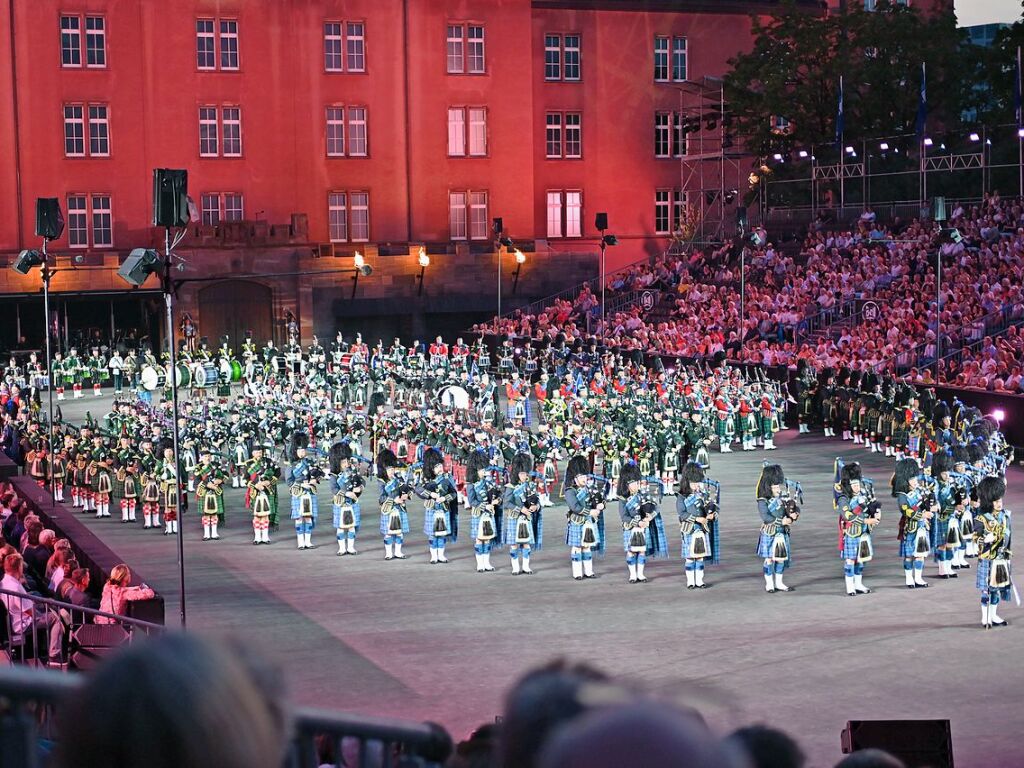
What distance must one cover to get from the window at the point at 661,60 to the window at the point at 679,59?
27 cm

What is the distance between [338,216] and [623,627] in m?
39.6

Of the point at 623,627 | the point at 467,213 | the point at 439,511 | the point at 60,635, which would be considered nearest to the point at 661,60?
the point at 467,213

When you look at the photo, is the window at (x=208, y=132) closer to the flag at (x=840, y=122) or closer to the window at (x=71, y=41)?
the window at (x=71, y=41)

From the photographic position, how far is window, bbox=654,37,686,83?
59.4 meters

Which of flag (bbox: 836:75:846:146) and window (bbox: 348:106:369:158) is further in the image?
window (bbox: 348:106:369:158)

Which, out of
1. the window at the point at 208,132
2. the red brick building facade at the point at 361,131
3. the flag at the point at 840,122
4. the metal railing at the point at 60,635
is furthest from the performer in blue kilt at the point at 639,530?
the window at the point at 208,132

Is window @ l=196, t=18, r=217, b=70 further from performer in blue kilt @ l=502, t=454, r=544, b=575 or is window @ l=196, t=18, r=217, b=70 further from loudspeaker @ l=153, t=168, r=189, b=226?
loudspeaker @ l=153, t=168, r=189, b=226

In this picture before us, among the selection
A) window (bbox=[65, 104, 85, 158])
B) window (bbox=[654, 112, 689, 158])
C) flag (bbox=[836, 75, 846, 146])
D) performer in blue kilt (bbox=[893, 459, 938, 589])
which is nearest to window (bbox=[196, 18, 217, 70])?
window (bbox=[65, 104, 85, 158])

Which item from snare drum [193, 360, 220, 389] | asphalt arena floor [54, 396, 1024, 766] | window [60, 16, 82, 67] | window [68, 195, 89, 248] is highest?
window [60, 16, 82, 67]

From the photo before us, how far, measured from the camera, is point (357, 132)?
2215 inches

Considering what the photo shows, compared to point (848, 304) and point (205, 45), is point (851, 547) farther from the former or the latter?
point (205, 45)

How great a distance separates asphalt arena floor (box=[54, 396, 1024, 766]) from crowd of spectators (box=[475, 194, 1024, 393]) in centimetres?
1110

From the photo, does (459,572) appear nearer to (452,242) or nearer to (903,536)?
(903,536)

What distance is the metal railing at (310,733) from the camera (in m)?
2.84
